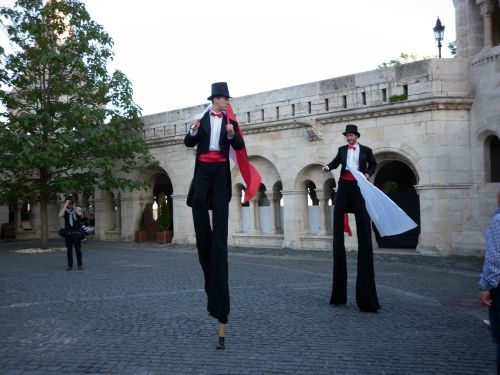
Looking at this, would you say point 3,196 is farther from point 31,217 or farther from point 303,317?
point 303,317

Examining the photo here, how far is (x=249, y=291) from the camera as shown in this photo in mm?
9125

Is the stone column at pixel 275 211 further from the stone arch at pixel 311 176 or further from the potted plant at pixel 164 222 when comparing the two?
the potted plant at pixel 164 222

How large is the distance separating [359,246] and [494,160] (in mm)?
9274

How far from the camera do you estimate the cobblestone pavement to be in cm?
480

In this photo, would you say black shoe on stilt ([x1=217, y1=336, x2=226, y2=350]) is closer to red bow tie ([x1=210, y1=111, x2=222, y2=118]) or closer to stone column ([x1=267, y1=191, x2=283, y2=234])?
red bow tie ([x1=210, y1=111, x2=222, y2=118])

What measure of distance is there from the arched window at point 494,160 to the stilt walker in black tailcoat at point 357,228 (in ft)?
28.1

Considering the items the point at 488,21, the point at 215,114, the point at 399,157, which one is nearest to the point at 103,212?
the point at 399,157

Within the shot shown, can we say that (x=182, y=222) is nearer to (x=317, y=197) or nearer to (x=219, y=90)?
(x=317, y=197)

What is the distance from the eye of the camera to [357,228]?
24.4 ft

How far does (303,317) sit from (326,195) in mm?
11629

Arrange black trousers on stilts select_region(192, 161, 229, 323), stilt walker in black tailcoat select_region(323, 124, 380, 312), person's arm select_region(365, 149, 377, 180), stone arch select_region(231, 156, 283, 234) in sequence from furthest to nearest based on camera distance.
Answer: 1. stone arch select_region(231, 156, 283, 234)
2. person's arm select_region(365, 149, 377, 180)
3. stilt walker in black tailcoat select_region(323, 124, 380, 312)
4. black trousers on stilts select_region(192, 161, 229, 323)

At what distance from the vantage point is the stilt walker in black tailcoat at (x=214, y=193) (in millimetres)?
5527

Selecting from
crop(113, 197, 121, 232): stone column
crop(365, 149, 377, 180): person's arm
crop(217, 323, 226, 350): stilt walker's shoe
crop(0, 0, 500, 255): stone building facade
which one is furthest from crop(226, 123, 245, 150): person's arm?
crop(113, 197, 121, 232): stone column

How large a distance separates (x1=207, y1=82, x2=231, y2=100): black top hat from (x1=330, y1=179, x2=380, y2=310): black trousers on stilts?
253cm
